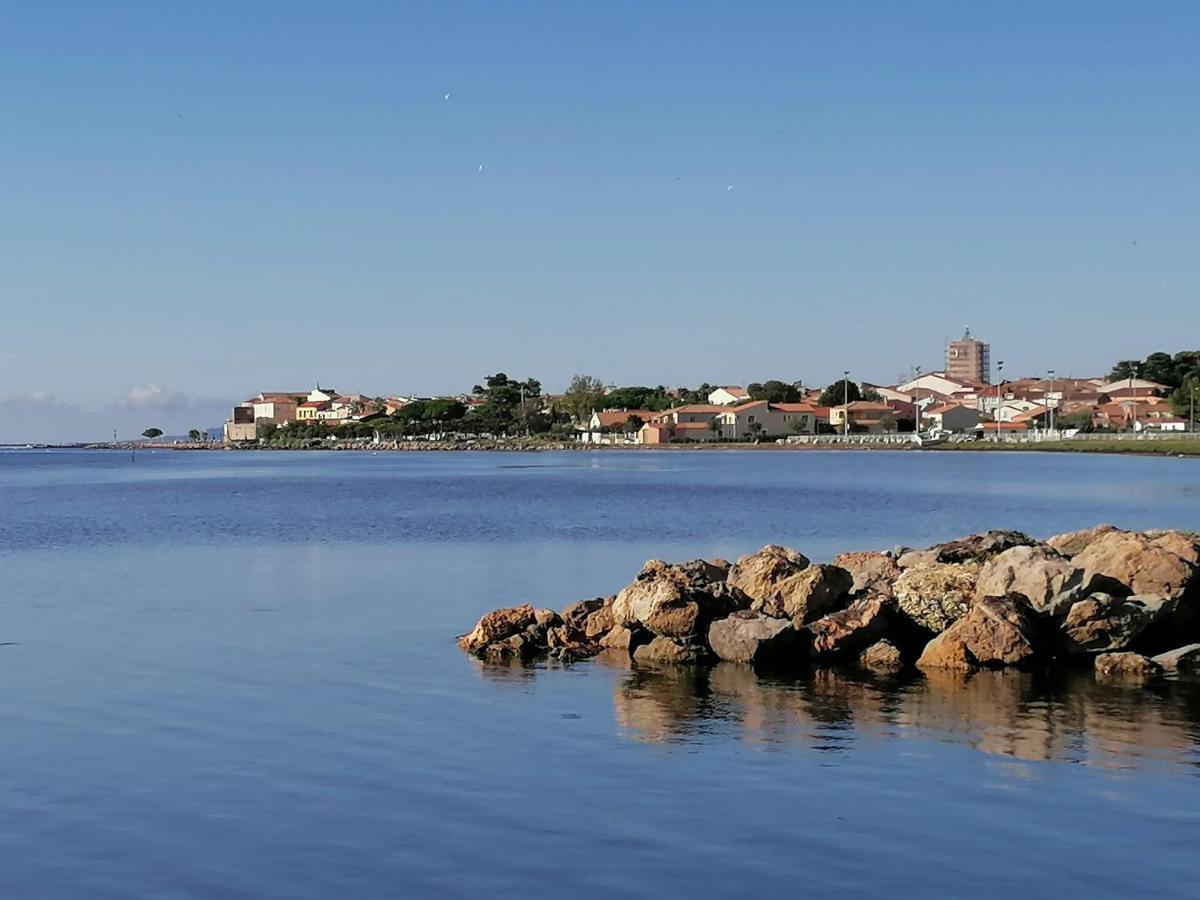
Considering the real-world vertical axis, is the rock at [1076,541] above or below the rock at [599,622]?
above

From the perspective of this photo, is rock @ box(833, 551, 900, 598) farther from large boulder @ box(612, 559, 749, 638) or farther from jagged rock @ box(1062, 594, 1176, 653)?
jagged rock @ box(1062, 594, 1176, 653)

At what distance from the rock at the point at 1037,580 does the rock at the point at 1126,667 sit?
0.79 meters

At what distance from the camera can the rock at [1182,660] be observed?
15.5m

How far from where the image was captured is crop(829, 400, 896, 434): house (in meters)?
158

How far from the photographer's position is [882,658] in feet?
52.4

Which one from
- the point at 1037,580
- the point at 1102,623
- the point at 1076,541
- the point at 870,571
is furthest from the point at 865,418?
the point at 1102,623

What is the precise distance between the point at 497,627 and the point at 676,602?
2.15 meters

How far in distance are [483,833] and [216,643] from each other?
9.50m

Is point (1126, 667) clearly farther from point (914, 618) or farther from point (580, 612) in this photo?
point (580, 612)

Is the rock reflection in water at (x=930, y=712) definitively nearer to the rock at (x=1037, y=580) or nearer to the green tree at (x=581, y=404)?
the rock at (x=1037, y=580)

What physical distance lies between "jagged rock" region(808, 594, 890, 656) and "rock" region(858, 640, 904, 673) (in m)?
0.18

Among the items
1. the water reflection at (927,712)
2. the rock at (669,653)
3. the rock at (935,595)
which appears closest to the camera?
the water reflection at (927,712)

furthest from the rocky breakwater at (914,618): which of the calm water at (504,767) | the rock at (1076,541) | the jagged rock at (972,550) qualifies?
the rock at (1076,541)

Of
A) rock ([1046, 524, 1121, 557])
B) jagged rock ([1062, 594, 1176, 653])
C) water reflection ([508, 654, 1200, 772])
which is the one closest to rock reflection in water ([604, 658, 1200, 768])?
water reflection ([508, 654, 1200, 772])
